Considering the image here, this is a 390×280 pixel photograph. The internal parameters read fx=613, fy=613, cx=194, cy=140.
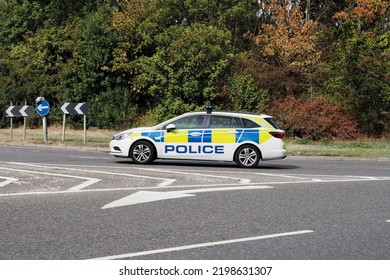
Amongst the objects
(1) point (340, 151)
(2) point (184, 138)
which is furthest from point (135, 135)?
(1) point (340, 151)

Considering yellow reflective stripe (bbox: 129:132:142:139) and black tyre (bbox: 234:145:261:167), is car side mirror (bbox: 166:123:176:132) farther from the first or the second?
black tyre (bbox: 234:145:261:167)

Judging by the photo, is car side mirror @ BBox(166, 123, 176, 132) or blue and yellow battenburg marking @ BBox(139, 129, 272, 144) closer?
blue and yellow battenburg marking @ BBox(139, 129, 272, 144)

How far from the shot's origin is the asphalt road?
629 cm

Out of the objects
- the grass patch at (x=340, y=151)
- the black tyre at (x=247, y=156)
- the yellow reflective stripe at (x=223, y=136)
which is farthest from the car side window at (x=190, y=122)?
the grass patch at (x=340, y=151)

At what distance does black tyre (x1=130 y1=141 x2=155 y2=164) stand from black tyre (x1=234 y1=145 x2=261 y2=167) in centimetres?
231

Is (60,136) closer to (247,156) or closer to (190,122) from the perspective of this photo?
(190,122)

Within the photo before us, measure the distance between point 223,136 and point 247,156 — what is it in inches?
32.9

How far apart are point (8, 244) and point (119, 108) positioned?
3298 centimetres

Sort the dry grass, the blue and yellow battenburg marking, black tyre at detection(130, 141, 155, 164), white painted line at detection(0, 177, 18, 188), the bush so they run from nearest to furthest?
white painted line at detection(0, 177, 18, 188)
the blue and yellow battenburg marking
black tyre at detection(130, 141, 155, 164)
the dry grass
the bush

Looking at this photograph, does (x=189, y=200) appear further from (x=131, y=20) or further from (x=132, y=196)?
(x=131, y=20)

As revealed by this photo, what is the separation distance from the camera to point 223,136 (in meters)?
16.4

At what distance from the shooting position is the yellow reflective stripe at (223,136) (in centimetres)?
1638

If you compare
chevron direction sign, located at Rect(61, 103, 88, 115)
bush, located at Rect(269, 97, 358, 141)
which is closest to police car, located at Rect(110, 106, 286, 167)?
chevron direction sign, located at Rect(61, 103, 88, 115)

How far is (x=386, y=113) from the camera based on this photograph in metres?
33.5
